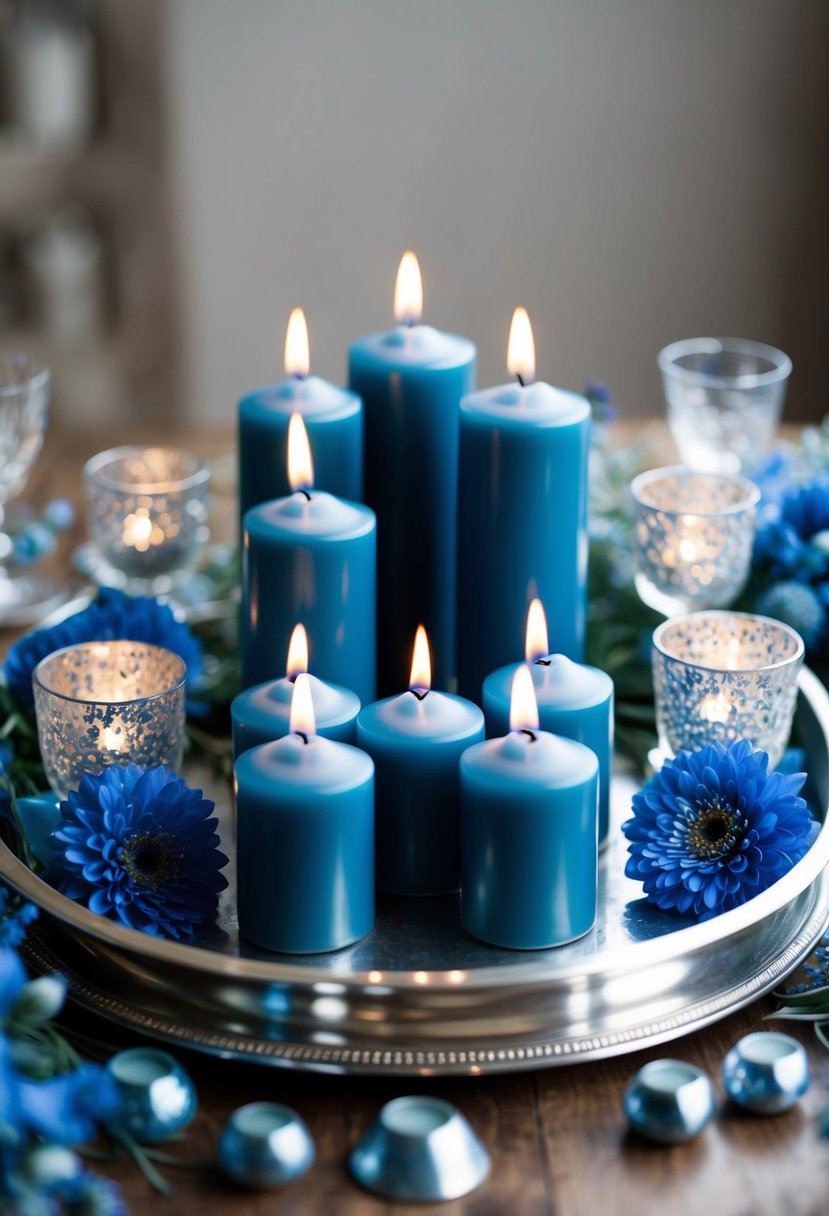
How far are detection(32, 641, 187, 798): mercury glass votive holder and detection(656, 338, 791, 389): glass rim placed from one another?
0.58 m

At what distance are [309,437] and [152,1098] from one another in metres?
0.38

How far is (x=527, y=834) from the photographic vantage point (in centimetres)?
64

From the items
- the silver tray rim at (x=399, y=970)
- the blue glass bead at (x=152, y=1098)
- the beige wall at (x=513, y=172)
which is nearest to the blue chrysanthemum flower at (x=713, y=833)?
the silver tray rim at (x=399, y=970)

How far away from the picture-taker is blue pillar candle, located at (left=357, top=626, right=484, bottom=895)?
2.25 feet

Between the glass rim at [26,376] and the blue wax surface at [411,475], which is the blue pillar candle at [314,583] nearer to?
the blue wax surface at [411,475]

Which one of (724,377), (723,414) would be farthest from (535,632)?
(724,377)

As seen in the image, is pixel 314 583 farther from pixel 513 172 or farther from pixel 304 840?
pixel 513 172

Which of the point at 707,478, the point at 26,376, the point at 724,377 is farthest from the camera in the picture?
the point at 724,377

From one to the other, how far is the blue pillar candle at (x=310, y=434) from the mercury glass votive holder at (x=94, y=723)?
114 millimetres

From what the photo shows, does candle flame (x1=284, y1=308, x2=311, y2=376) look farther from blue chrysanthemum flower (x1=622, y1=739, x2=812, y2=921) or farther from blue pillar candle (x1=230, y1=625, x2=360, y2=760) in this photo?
blue chrysanthemum flower (x1=622, y1=739, x2=812, y2=921)

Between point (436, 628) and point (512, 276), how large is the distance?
5.81 feet

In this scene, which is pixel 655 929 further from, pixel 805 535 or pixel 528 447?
pixel 805 535

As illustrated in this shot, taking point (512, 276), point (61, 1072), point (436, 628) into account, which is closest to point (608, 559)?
point (436, 628)

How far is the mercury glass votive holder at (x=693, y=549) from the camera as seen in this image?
3.03 ft
